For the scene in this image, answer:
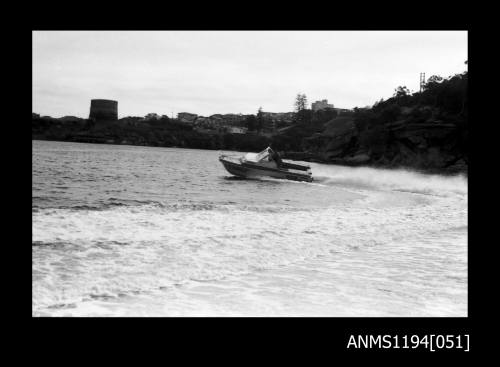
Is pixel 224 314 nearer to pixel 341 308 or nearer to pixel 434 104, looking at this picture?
pixel 341 308

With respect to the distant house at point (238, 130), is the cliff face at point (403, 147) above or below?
below

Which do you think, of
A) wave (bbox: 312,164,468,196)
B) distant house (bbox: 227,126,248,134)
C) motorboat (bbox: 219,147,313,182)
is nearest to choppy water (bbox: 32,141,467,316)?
wave (bbox: 312,164,468,196)

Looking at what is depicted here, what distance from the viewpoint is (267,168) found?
115ft

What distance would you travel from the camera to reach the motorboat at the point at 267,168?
1380 inches

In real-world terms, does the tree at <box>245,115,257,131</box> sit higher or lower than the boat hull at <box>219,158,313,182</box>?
higher

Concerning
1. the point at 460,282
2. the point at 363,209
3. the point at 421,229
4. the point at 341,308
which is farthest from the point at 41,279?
the point at 363,209

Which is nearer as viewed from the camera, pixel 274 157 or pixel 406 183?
pixel 406 183

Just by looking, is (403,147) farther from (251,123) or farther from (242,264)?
(251,123)

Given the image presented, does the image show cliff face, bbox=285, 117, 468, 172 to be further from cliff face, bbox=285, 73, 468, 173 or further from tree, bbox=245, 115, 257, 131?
tree, bbox=245, 115, 257, 131

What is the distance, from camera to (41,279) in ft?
20.2

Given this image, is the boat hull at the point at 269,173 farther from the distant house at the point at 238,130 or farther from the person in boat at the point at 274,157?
the distant house at the point at 238,130

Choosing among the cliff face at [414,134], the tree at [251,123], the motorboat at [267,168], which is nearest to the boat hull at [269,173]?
the motorboat at [267,168]

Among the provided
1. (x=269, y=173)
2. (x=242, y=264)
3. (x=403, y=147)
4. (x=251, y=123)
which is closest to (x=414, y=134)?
(x=403, y=147)

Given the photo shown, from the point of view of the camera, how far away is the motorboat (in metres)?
35.1
